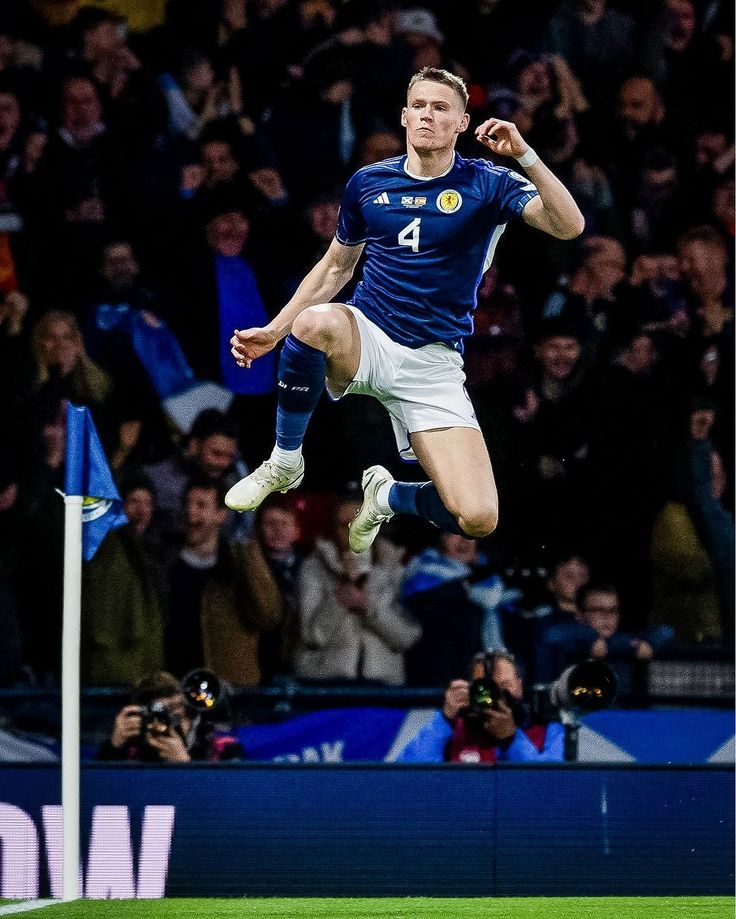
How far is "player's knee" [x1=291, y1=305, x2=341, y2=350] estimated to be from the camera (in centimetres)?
562

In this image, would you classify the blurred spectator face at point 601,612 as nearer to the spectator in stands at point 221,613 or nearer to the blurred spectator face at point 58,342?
the spectator in stands at point 221,613

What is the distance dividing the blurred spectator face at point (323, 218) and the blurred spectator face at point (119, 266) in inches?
43.3

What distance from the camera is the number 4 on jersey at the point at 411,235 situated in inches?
229

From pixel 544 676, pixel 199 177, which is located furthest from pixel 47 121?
pixel 544 676

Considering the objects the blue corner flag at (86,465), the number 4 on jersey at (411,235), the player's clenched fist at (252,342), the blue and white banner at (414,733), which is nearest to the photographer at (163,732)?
the blue and white banner at (414,733)

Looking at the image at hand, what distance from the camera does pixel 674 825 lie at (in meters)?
6.88

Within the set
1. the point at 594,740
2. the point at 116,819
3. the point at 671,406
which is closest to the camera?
the point at 116,819

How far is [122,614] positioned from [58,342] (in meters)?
1.72

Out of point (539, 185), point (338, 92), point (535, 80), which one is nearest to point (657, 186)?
point (535, 80)

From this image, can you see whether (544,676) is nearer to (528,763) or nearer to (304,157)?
(528,763)

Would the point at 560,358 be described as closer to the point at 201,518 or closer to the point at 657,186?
the point at 657,186

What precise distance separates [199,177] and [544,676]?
3691 mm

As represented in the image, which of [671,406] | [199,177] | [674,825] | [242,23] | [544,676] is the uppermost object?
[242,23]

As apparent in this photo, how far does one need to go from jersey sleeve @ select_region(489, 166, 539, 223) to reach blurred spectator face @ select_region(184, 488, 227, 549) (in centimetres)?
333
